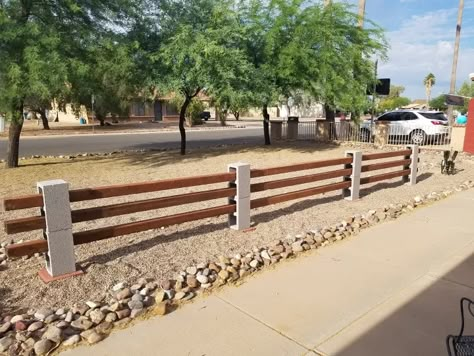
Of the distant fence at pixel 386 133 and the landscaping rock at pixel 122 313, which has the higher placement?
the distant fence at pixel 386 133

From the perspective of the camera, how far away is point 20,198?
12.0ft

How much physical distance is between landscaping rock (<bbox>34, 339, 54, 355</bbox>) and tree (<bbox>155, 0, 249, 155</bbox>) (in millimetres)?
10204

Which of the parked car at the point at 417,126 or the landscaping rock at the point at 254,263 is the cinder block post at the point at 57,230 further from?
the parked car at the point at 417,126

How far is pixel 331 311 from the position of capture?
11.4 ft

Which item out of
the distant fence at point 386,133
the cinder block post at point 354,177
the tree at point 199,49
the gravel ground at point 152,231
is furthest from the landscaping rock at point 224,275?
the distant fence at point 386,133

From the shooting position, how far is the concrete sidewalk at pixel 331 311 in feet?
9.74

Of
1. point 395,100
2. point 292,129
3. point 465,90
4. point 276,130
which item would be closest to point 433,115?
point 292,129

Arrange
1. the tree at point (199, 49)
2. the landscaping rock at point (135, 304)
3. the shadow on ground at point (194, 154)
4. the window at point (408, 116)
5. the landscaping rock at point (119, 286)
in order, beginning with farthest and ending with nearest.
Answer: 1. the window at point (408, 116)
2. the shadow on ground at point (194, 154)
3. the tree at point (199, 49)
4. the landscaping rock at point (119, 286)
5. the landscaping rock at point (135, 304)

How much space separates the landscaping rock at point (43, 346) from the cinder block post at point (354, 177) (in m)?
5.87

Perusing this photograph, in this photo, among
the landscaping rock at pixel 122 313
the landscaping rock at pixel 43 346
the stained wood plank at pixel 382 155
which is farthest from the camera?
the stained wood plank at pixel 382 155

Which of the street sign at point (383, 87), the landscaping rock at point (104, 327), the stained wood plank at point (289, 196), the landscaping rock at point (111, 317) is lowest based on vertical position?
the landscaping rock at point (104, 327)

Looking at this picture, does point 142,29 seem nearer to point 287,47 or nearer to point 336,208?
point 287,47

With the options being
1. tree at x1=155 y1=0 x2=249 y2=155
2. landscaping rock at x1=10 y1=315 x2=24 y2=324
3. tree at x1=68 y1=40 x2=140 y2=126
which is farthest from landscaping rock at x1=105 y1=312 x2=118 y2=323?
tree at x1=155 y1=0 x2=249 y2=155

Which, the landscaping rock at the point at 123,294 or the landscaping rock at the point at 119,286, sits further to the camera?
the landscaping rock at the point at 119,286
